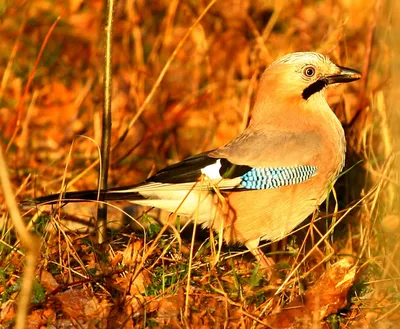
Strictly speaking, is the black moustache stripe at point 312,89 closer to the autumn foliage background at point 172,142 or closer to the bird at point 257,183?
the bird at point 257,183

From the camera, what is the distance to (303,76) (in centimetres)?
574

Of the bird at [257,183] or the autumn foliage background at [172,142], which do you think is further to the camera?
the bird at [257,183]

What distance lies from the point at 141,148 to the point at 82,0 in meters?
1.80

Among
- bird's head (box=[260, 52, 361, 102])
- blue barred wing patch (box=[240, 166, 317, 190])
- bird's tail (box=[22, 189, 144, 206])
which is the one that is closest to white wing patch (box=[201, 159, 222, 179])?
blue barred wing patch (box=[240, 166, 317, 190])

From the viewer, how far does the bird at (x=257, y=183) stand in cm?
521

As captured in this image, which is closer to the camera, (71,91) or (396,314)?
(396,314)

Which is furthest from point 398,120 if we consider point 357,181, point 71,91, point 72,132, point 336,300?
point 71,91

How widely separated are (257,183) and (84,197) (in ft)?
3.50

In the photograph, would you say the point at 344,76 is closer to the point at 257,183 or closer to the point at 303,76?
the point at 303,76

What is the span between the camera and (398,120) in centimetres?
304

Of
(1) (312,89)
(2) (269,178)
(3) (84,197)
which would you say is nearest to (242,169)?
(2) (269,178)

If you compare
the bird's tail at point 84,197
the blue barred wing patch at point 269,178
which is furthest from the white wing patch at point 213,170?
the bird's tail at point 84,197

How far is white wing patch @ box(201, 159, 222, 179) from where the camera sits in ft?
17.1

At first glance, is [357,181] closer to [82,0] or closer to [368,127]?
[368,127]
